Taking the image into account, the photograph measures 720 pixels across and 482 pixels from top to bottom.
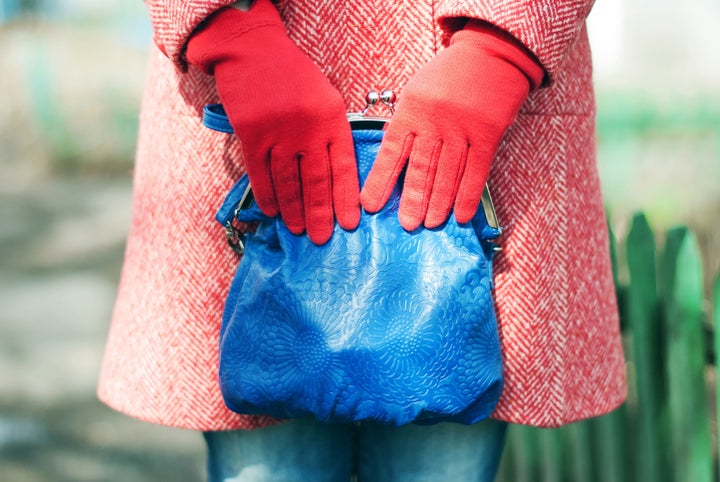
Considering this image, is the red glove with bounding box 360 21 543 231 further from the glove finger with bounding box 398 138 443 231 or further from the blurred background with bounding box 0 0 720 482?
the blurred background with bounding box 0 0 720 482

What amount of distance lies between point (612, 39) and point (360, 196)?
28.8ft

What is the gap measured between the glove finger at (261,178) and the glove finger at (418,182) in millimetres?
160

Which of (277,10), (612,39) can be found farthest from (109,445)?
(612,39)

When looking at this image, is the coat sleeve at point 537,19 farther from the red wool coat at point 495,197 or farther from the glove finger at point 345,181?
the glove finger at point 345,181

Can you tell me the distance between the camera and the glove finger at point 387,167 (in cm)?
108

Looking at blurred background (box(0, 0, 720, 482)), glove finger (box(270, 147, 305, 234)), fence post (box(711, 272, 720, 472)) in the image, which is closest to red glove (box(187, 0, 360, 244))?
glove finger (box(270, 147, 305, 234))

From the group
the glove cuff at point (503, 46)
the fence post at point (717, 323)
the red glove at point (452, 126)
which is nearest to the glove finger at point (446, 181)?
the red glove at point (452, 126)

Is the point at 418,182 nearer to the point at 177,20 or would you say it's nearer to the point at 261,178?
the point at 261,178

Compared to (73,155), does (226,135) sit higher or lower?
lower

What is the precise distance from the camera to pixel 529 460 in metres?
2.65

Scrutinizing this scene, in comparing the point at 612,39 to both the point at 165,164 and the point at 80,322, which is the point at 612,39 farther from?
the point at 165,164

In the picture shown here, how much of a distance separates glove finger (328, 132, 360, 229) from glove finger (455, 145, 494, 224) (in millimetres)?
127

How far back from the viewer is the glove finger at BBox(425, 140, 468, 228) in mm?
1079

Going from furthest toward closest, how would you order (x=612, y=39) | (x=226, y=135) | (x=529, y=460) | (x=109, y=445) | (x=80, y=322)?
(x=612, y=39)
(x=80, y=322)
(x=109, y=445)
(x=529, y=460)
(x=226, y=135)
